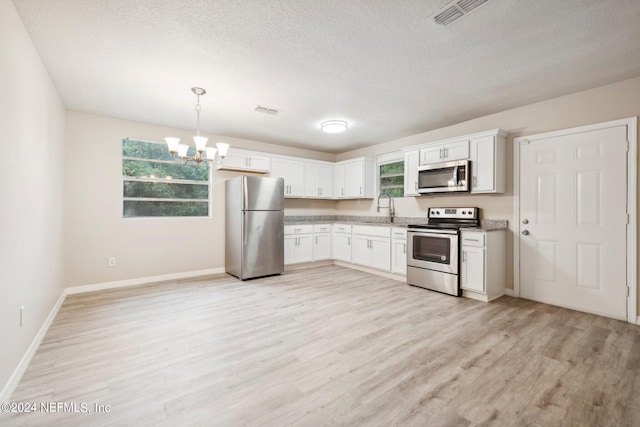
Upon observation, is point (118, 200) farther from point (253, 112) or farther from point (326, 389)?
point (326, 389)

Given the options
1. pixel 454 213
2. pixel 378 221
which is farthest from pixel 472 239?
pixel 378 221

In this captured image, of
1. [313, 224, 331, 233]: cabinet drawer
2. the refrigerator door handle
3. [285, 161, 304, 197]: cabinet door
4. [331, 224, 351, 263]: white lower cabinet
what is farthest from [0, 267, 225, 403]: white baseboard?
[331, 224, 351, 263]: white lower cabinet

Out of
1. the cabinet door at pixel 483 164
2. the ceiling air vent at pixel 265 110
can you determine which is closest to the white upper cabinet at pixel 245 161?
the ceiling air vent at pixel 265 110

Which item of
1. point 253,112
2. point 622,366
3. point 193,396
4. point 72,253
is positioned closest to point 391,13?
point 253,112

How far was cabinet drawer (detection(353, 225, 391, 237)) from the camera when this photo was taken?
4.81 meters

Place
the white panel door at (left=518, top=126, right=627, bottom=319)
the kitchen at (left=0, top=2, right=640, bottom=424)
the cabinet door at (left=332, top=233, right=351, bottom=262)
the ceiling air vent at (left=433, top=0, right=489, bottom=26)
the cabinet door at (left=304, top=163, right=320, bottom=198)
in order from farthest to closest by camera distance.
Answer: the cabinet door at (left=304, top=163, right=320, bottom=198), the cabinet door at (left=332, top=233, right=351, bottom=262), the white panel door at (left=518, top=126, right=627, bottom=319), the kitchen at (left=0, top=2, right=640, bottom=424), the ceiling air vent at (left=433, top=0, right=489, bottom=26)

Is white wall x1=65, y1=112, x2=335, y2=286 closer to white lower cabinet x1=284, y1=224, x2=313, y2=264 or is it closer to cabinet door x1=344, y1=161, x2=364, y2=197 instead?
white lower cabinet x1=284, y1=224, x2=313, y2=264

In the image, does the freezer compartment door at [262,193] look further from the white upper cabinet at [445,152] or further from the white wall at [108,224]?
the white upper cabinet at [445,152]

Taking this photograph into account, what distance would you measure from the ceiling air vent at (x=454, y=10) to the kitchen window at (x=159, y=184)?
4.17 m

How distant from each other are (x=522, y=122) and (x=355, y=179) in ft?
9.67

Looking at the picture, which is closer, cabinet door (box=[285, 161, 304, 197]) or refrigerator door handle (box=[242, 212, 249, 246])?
refrigerator door handle (box=[242, 212, 249, 246])

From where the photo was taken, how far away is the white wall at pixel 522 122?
9.82 feet

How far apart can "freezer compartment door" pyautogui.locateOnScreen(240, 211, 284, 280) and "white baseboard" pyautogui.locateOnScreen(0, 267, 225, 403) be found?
0.82 meters

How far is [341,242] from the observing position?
5.73 metres
